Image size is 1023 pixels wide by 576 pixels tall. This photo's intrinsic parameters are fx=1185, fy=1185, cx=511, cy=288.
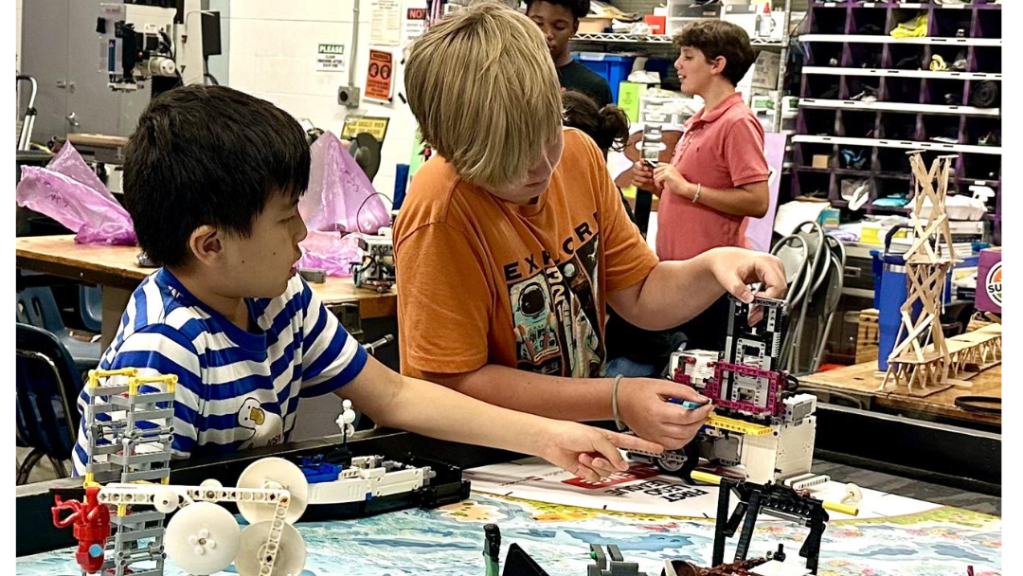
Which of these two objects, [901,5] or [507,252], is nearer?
[507,252]

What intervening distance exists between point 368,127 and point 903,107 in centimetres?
240

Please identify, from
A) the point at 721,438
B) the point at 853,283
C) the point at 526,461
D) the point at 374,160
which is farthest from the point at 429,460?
the point at 853,283

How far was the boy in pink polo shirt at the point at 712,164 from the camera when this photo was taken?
12.9 ft

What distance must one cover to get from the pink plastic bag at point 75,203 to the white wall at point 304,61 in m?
2.84

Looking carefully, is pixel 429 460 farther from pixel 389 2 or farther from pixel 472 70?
pixel 389 2

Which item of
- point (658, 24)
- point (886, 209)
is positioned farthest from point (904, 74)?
point (658, 24)

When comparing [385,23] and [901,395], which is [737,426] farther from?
[385,23]

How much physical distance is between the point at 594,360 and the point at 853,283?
143 inches

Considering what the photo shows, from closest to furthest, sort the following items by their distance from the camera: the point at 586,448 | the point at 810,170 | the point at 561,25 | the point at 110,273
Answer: the point at 586,448 → the point at 110,273 → the point at 561,25 → the point at 810,170

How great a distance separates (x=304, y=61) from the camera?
6.69m

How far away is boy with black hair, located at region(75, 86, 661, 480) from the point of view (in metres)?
1.24

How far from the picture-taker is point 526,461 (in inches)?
64.8

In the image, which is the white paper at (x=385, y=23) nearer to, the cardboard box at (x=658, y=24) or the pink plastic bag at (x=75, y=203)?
the cardboard box at (x=658, y=24)

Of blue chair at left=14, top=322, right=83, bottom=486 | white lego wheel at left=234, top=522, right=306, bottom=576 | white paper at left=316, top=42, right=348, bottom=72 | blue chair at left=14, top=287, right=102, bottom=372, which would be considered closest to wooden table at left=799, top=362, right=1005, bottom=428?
blue chair at left=14, top=322, right=83, bottom=486
